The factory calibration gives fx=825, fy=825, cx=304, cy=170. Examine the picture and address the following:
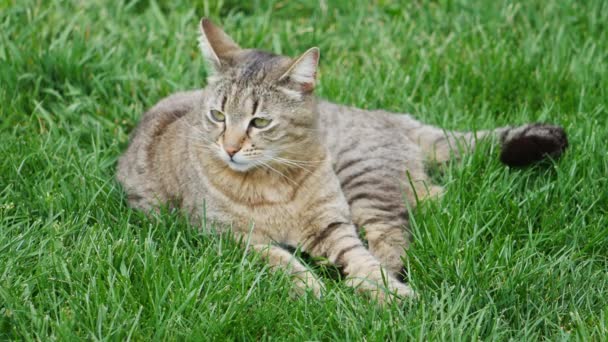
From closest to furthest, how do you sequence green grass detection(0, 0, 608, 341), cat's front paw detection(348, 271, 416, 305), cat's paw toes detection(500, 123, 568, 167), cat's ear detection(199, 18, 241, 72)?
green grass detection(0, 0, 608, 341), cat's front paw detection(348, 271, 416, 305), cat's ear detection(199, 18, 241, 72), cat's paw toes detection(500, 123, 568, 167)

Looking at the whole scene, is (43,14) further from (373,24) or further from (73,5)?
(373,24)

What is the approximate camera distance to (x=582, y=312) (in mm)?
3545

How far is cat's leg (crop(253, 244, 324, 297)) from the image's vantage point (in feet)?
12.1

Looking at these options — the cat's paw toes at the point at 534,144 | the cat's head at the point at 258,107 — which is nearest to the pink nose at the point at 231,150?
the cat's head at the point at 258,107

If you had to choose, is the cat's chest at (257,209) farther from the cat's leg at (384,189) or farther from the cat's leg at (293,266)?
the cat's leg at (384,189)

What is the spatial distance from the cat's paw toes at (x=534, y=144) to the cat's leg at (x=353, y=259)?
1011 millimetres

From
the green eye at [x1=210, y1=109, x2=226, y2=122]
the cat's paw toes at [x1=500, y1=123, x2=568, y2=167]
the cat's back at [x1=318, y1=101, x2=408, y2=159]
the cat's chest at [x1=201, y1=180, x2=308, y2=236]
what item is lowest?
the cat's chest at [x1=201, y1=180, x2=308, y2=236]

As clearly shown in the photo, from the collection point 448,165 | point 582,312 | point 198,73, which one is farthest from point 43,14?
point 582,312

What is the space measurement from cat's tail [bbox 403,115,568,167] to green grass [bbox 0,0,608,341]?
0.33 feet

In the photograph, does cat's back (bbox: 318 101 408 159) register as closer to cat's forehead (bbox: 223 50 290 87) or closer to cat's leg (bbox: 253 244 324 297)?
cat's forehead (bbox: 223 50 290 87)

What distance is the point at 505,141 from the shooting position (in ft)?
15.2

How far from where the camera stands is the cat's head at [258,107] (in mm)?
4008

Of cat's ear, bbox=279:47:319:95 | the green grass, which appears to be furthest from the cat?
the green grass

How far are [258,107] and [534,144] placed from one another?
156cm
